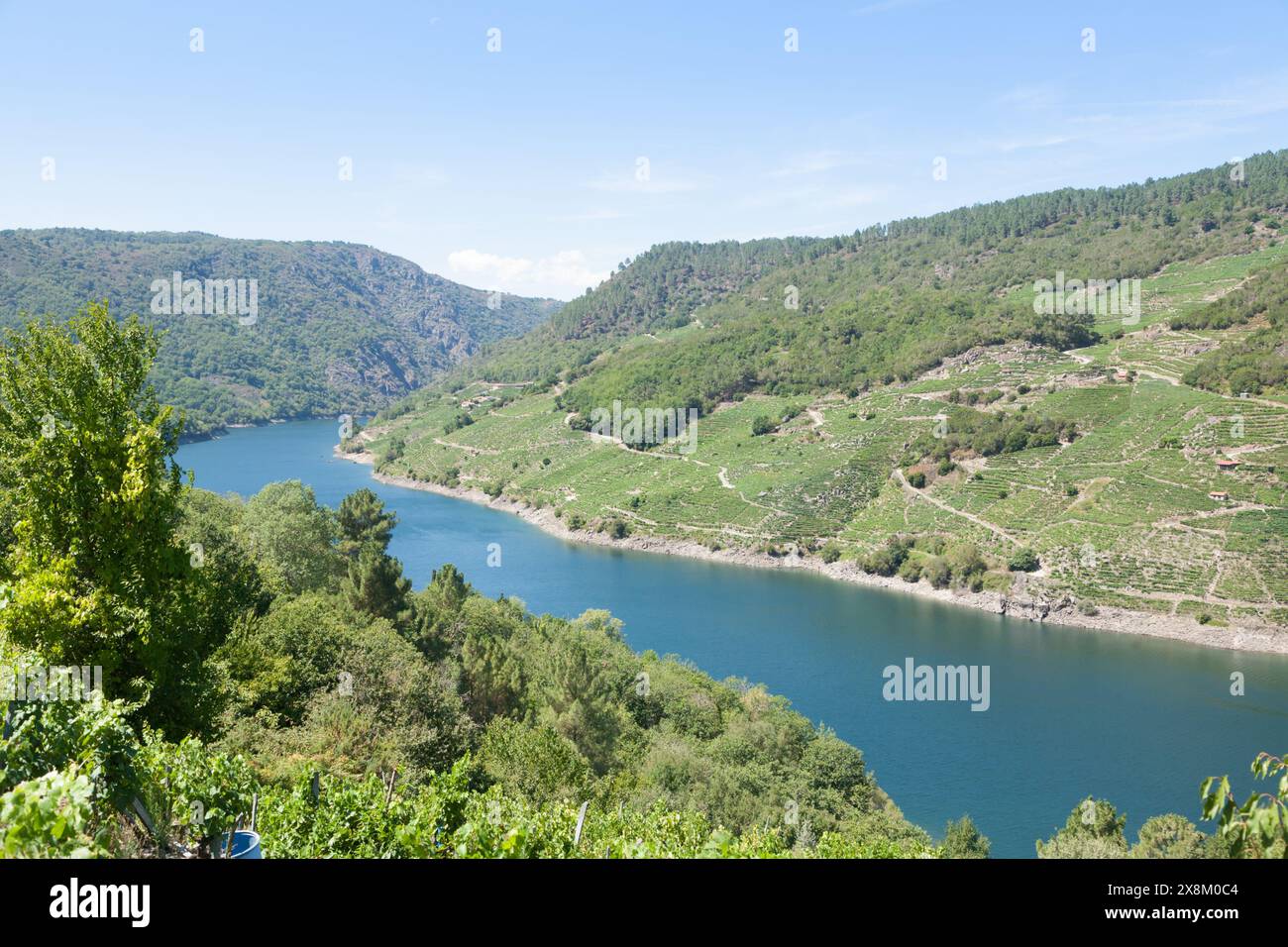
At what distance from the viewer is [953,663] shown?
44406 millimetres

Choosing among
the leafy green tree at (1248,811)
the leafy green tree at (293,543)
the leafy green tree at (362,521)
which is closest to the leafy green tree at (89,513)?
the leafy green tree at (1248,811)

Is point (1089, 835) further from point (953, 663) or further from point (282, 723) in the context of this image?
point (953, 663)

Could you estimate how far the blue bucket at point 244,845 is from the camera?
278 inches

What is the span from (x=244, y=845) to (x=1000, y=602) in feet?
178

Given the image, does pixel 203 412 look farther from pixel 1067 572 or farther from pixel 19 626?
pixel 19 626

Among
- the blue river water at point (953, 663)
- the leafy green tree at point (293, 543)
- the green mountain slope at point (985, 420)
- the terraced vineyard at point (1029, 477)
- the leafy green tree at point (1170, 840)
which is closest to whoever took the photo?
the leafy green tree at point (1170, 840)

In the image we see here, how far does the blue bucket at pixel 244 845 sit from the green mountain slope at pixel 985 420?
54.0 meters

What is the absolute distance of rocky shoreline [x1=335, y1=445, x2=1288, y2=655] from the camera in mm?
46312

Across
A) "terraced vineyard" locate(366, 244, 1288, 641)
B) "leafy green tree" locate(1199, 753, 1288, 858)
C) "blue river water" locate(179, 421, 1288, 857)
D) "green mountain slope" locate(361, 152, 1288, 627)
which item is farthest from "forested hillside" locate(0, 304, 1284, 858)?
"green mountain slope" locate(361, 152, 1288, 627)

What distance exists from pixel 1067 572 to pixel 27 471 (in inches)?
2258

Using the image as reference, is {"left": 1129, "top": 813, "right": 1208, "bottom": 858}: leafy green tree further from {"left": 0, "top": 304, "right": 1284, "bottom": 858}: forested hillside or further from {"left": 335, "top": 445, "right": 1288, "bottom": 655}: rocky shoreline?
{"left": 335, "top": 445, "right": 1288, "bottom": 655}: rocky shoreline

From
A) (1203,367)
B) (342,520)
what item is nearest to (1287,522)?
(1203,367)

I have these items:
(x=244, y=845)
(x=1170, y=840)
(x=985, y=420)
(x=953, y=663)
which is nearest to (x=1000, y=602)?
(x=953, y=663)

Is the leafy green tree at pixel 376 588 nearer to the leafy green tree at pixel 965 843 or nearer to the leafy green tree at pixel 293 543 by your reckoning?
the leafy green tree at pixel 293 543
